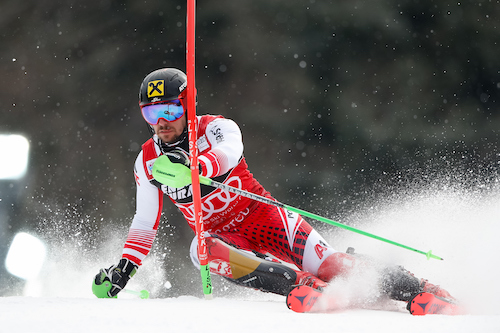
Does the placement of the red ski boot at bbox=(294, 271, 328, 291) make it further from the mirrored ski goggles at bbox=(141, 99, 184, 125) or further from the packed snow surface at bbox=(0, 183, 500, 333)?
the mirrored ski goggles at bbox=(141, 99, 184, 125)

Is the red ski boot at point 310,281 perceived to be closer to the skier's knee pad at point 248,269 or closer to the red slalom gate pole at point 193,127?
the skier's knee pad at point 248,269

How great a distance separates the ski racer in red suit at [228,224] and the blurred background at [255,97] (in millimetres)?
2904

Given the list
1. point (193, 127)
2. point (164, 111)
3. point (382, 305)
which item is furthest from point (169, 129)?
point (382, 305)

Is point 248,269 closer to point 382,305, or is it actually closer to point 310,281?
point 310,281

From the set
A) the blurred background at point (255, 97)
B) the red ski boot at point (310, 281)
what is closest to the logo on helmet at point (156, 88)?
the red ski boot at point (310, 281)

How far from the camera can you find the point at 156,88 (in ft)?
7.54

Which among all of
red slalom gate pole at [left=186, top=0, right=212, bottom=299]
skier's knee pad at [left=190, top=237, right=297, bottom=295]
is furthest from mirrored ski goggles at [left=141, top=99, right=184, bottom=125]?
skier's knee pad at [left=190, top=237, right=297, bottom=295]

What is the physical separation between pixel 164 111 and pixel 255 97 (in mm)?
3378

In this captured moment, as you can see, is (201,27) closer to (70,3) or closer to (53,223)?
(70,3)

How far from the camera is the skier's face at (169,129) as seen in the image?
233 cm

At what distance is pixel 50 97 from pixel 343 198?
11.7 ft

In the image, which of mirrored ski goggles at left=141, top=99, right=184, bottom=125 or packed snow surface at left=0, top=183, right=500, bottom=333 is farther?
mirrored ski goggles at left=141, top=99, right=184, bottom=125

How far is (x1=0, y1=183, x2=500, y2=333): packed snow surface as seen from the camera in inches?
57.1

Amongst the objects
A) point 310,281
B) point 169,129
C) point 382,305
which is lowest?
point 382,305
